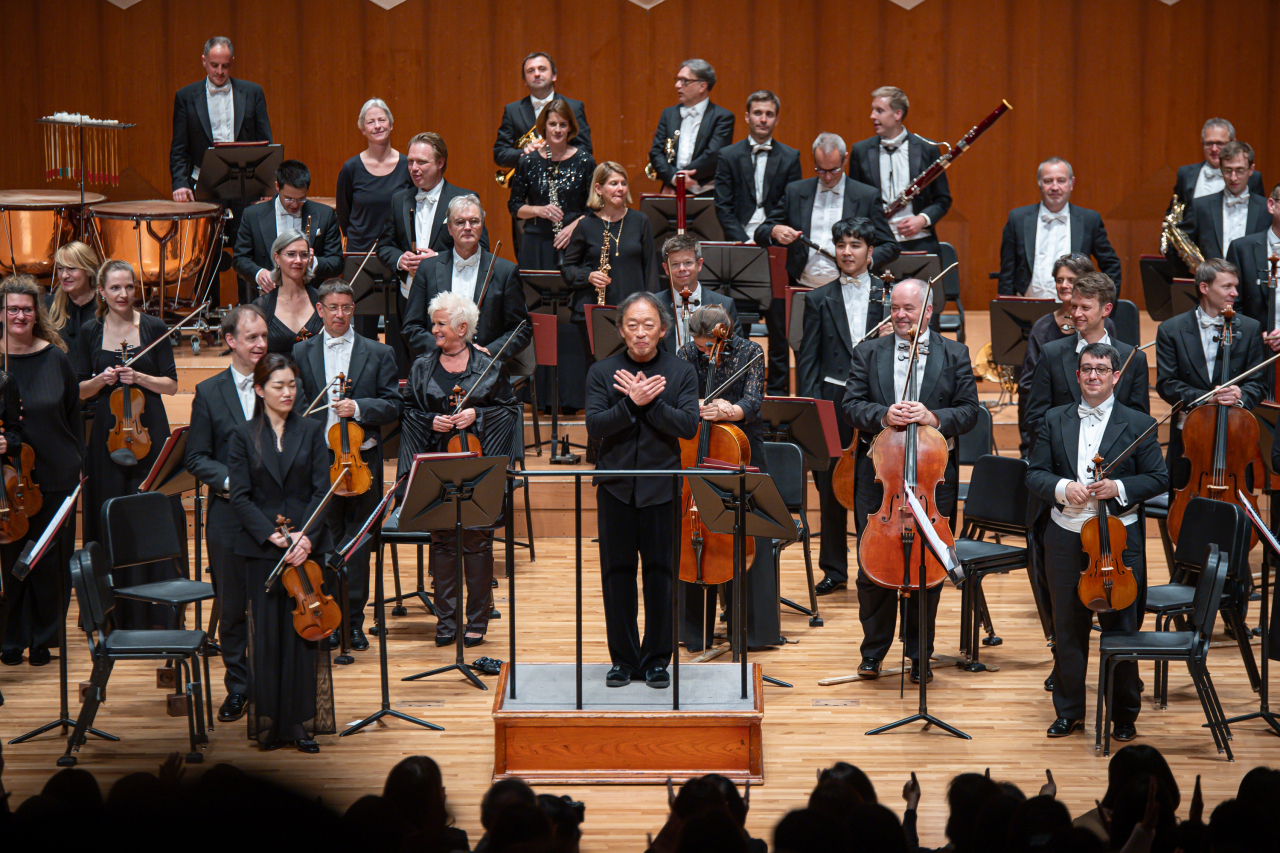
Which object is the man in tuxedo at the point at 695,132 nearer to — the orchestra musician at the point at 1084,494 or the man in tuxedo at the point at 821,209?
the man in tuxedo at the point at 821,209

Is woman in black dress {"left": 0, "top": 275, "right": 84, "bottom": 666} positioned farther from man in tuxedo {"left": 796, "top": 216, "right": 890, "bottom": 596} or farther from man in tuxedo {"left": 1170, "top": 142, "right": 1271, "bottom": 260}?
man in tuxedo {"left": 1170, "top": 142, "right": 1271, "bottom": 260}

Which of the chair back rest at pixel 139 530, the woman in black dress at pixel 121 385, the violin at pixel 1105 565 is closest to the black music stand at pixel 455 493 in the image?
the chair back rest at pixel 139 530

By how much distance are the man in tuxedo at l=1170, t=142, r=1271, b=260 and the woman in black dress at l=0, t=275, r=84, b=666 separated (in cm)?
514

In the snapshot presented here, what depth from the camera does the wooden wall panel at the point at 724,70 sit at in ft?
30.1

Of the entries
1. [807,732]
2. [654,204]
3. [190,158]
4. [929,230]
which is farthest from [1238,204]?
[190,158]

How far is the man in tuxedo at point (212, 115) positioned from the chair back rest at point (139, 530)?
10.9 feet

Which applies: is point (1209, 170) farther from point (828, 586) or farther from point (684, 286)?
point (684, 286)

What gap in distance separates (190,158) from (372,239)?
5.22ft

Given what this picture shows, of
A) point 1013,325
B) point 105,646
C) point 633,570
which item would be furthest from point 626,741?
point 1013,325

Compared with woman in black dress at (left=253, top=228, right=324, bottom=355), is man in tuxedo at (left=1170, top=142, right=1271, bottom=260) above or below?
above

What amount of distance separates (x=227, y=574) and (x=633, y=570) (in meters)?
1.26

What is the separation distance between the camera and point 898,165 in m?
6.72

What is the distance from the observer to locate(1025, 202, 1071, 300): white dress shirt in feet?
20.9

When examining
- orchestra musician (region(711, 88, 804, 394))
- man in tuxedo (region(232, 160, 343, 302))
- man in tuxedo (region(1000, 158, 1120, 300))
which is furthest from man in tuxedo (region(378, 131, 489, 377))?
man in tuxedo (region(1000, 158, 1120, 300))
